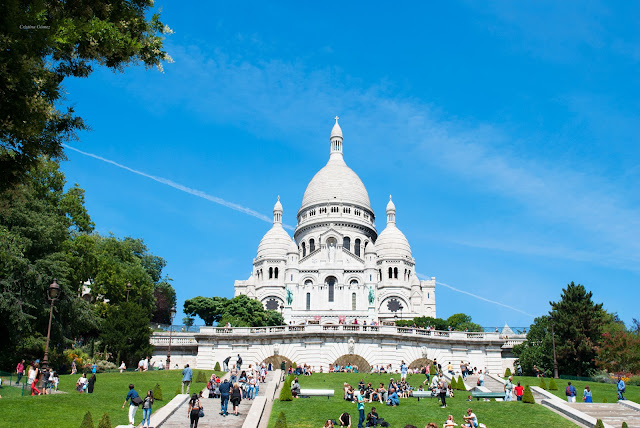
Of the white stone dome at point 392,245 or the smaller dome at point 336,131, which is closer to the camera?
the white stone dome at point 392,245

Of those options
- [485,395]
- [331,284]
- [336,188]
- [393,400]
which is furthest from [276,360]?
[336,188]

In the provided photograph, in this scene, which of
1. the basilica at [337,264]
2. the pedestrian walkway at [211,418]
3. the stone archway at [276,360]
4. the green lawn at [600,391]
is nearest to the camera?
the pedestrian walkway at [211,418]

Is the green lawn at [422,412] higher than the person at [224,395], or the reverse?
the person at [224,395]

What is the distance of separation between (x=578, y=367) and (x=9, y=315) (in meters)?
36.1

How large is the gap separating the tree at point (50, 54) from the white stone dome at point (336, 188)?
9394 cm

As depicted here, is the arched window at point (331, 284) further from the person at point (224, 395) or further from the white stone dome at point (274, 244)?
the person at point (224, 395)

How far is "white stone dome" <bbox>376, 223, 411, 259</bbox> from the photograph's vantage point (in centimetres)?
10169

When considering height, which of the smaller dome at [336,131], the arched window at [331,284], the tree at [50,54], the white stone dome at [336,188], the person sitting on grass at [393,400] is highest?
the smaller dome at [336,131]

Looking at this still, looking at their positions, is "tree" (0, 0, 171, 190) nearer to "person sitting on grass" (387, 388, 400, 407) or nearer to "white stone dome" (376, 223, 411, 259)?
"person sitting on grass" (387, 388, 400, 407)

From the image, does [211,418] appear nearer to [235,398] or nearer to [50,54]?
[235,398]

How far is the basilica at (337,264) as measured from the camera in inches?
3656

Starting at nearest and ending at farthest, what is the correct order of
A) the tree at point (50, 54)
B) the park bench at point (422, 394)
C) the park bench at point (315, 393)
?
the tree at point (50, 54)
the park bench at point (315, 393)
the park bench at point (422, 394)

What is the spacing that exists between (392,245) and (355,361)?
57.7 metres

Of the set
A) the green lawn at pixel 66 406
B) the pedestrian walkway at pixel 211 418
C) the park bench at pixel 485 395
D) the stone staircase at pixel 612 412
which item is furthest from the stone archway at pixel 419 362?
the pedestrian walkway at pixel 211 418
